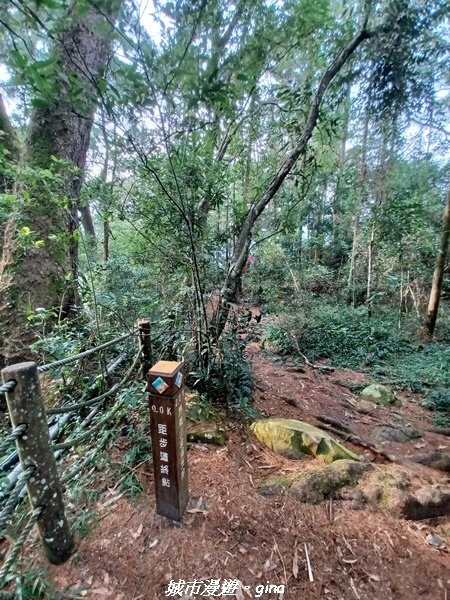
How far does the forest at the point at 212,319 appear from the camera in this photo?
4.76ft

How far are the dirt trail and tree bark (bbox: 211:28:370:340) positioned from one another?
1.38 m

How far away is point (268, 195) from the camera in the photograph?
2.82 meters

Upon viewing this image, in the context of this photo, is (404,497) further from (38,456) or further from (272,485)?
(38,456)

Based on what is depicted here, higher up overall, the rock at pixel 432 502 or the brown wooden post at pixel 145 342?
the brown wooden post at pixel 145 342

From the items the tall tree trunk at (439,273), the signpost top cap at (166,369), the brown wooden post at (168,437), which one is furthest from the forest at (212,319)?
the tall tree trunk at (439,273)

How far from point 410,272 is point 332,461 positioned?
23.8ft

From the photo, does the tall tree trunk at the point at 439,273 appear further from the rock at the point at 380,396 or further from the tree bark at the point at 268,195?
the tree bark at the point at 268,195

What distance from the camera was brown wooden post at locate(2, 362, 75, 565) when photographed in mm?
1148

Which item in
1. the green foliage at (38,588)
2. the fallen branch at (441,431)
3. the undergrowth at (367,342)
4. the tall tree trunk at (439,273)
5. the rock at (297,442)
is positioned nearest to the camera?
the green foliage at (38,588)

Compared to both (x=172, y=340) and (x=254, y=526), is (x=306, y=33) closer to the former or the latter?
(x=172, y=340)

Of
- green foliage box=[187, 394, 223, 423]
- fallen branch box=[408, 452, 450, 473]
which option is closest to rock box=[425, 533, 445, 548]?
fallen branch box=[408, 452, 450, 473]

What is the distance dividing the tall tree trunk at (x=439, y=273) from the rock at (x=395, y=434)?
4.77m

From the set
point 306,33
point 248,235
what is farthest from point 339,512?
point 306,33

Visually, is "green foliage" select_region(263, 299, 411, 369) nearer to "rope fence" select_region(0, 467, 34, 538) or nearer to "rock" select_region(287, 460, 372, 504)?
"rock" select_region(287, 460, 372, 504)
